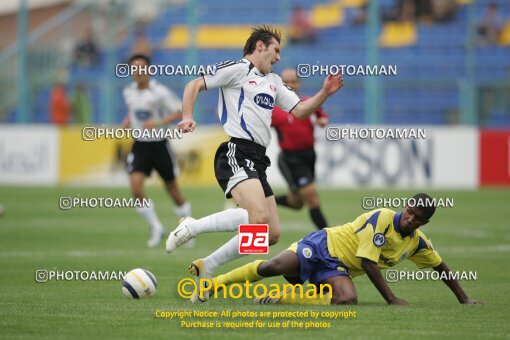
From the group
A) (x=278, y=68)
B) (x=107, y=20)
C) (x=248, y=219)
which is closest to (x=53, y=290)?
(x=248, y=219)

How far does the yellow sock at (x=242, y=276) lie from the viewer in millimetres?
8961

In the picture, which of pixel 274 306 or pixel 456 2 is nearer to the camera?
pixel 274 306

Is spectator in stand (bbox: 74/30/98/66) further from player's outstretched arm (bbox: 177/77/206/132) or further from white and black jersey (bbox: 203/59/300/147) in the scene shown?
player's outstretched arm (bbox: 177/77/206/132)

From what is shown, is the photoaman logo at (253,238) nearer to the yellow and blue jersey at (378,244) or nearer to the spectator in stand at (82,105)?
the yellow and blue jersey at (378,244)

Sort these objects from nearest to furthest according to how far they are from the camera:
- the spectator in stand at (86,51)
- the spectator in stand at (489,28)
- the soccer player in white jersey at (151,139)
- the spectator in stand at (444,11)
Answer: the soccer player in white jersey at (151,139) < the spectator in stand at (489,28) < the spectator in stand at (444,11) < the spectator in stand at (86,51)

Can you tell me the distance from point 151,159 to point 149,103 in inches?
34.4

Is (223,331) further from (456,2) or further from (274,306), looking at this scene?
(456,2)

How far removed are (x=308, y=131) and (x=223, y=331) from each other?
26.3 ft

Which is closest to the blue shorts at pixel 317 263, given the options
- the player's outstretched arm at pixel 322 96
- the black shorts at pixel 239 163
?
the black shorts at pixel 239 163

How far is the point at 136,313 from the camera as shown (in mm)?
8180

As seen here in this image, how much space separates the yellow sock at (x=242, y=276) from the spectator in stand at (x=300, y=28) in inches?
853

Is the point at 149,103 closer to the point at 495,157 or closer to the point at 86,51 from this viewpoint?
the point at 495,157

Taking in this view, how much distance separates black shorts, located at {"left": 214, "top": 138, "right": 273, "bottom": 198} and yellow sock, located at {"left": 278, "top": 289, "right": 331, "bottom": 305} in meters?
0.99

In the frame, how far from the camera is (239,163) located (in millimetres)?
9102
